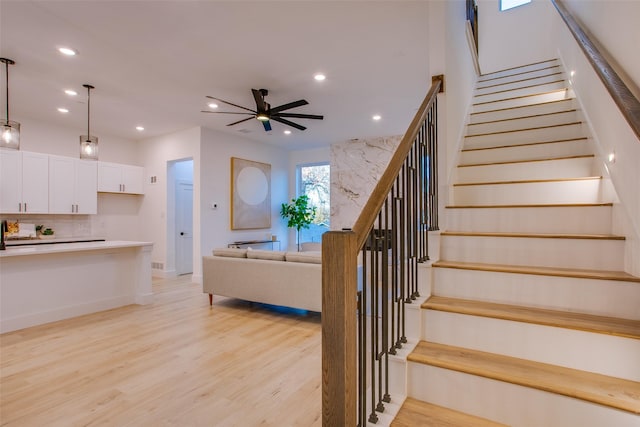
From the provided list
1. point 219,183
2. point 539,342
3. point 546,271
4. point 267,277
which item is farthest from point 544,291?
point 219,183

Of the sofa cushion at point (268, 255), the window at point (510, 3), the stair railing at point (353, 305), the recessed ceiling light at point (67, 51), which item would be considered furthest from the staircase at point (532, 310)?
the window at point (510, 3)

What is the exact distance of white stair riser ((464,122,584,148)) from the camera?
109 inches

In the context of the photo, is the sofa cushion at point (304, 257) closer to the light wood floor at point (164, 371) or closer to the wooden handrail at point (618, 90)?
the light wood floor at point (164, 371)

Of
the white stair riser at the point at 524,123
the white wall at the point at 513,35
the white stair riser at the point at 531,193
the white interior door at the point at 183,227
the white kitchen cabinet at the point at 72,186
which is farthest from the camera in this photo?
the white interior door at the point at 183,227

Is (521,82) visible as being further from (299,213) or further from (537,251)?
(299,213)

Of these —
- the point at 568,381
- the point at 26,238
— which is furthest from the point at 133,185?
the point at 568,381

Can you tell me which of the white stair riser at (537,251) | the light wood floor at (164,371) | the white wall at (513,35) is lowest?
the light wood floor at (164,371)

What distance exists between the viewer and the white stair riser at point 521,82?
152 inches

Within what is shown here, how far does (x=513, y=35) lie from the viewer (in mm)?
5434

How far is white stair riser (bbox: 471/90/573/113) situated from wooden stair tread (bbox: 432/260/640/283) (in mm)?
2422

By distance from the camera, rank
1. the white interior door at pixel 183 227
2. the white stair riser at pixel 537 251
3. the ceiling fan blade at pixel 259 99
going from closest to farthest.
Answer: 1. the white stair riser at pixel 537 251
2. the ceiling fan blade at pixel 259 99
3. the white interior door at pixel 183 227

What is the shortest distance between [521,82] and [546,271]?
3.47 m

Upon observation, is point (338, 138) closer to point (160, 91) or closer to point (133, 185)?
point (160, 91)

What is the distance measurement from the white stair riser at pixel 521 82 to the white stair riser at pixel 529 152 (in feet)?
5.26
